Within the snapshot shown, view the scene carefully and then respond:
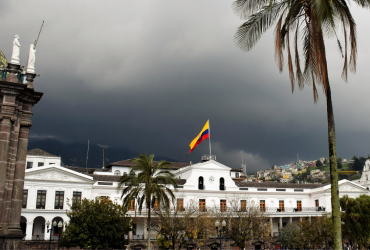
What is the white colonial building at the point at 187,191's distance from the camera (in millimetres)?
42875

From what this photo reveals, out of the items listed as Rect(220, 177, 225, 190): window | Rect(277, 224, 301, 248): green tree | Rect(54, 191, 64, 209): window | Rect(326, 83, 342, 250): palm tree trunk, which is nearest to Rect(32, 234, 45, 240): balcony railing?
Rect(54, 191, 64, 209): window

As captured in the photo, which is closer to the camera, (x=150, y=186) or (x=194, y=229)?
(x=150, y=186)

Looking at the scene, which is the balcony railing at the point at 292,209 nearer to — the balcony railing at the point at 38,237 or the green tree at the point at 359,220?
the green tree at the point at 359,220

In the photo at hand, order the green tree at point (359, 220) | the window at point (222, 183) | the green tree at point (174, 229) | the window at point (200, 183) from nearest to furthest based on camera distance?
the green tree at point (359, 220) → the green tree at point (174, 229) → the window at point (200, 183) → the window at point (222, 183)

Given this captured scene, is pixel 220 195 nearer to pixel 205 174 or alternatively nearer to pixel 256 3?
pixel 205 174

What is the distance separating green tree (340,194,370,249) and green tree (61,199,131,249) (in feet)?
65.3

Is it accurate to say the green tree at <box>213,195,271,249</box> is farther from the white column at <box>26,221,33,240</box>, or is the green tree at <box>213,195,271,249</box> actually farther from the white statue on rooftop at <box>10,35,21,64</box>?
the white statue on rooftop at <box>10,35,21,64</box>

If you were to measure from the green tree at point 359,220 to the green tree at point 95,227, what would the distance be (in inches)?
784

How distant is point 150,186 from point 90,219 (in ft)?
20.5

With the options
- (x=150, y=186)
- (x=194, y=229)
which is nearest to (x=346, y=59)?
(x=150, y=186)

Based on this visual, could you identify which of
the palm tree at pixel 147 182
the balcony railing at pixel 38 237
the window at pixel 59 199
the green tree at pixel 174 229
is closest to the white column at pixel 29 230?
the balcony railing at pixel 38 237

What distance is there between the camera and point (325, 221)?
4125 cm

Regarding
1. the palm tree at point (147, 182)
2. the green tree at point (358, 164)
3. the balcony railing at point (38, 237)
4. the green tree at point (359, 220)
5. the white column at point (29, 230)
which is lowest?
the balcony railing at point (38, 237)

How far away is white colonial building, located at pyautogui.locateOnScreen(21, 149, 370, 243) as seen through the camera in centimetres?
4288
